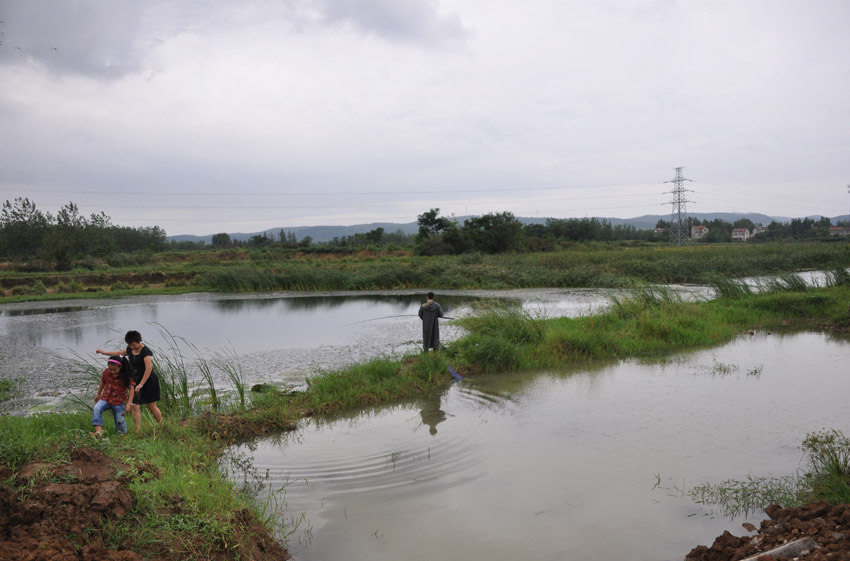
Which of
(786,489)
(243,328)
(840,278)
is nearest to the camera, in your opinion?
(786,489)

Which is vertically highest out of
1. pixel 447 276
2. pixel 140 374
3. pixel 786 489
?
pixel 447 276

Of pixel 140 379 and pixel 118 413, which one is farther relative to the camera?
pixel 140 379

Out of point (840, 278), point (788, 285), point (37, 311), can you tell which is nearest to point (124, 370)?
point (788, 285)

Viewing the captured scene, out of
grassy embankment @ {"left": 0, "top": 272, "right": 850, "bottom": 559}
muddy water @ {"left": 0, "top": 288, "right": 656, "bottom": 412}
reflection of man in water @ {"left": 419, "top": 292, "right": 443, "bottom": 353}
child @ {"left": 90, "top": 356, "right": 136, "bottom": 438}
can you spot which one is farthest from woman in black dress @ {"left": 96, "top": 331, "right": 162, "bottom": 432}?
reflection of man in water @ {"left": 419, "top": 292, "right": 443, "bottom": 353}

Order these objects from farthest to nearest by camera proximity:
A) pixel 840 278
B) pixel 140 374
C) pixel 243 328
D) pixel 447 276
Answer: pixel 447 276
pixel 840 278
pixel 243 328
pixel 140 374

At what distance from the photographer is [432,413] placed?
8.47 metres

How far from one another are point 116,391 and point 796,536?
6572 mm

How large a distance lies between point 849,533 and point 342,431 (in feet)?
19.0

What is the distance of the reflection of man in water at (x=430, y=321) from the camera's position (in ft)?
34.7

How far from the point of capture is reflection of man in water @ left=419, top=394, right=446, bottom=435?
7.99m

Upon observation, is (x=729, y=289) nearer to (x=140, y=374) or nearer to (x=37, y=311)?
(x=140, y=374)

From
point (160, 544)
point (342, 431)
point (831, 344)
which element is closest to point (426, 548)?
point (160, 544)

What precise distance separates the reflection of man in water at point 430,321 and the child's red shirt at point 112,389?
5.46 m

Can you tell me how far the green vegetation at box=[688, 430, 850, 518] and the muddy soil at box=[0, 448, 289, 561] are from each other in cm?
420
